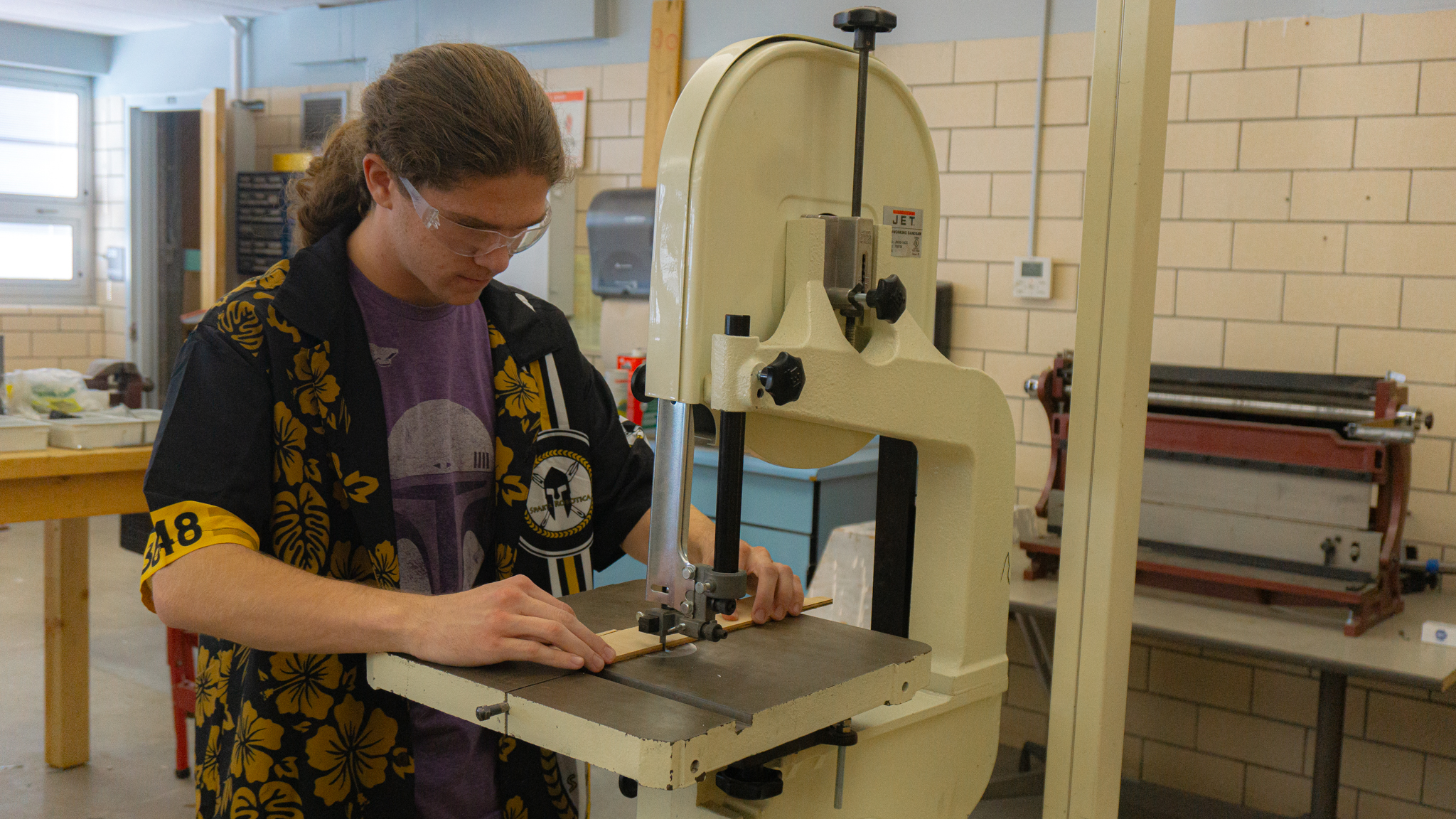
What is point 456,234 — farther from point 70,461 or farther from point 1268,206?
point 1268,206

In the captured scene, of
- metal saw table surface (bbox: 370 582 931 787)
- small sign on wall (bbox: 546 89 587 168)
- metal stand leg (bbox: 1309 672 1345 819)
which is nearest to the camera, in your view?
metal saw table surface (bbox: 370 582 931 787)

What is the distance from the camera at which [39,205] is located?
7047mm

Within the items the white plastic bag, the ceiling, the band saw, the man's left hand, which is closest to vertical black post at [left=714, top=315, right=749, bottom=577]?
the band saw

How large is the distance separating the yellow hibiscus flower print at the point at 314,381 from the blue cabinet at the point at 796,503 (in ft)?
6.62

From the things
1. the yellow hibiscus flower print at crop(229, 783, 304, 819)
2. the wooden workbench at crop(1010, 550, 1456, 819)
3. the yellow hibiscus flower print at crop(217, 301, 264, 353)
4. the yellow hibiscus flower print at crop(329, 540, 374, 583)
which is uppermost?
the yellow hibiscus flower print at crop(217, 301, 264, 353)

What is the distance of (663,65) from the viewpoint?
446 cm

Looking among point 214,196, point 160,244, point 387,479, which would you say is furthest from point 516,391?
point 160,244

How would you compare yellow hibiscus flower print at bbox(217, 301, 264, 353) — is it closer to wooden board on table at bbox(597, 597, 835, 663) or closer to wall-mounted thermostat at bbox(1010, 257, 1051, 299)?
wooden board on table at bbox(597, 597, 835, 663)

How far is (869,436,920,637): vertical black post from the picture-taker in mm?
1398

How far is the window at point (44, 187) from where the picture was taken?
7.00 metres

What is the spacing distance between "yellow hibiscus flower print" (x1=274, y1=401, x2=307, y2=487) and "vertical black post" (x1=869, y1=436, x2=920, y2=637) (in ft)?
2.25

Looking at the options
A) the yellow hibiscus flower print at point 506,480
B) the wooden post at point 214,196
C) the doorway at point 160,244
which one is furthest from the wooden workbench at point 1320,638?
the doorway at point 160,244

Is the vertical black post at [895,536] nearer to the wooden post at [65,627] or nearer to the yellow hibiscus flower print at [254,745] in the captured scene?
the yellow hibiscus flower print at [254,745]

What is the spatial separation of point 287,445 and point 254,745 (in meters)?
0.35
